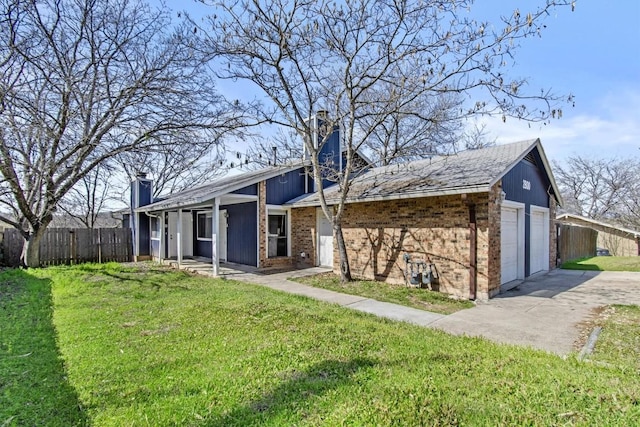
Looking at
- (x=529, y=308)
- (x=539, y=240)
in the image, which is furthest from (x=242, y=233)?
(x=539, y=240)

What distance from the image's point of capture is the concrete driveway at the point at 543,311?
5.23 m

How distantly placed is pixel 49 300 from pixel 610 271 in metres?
16.8

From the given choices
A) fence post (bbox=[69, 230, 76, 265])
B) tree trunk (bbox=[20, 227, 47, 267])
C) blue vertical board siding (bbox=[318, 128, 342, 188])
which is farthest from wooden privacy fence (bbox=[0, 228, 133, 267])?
blue vertical board siding (bbox=[318, 128, 342, 188])

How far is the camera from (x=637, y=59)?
9406mm

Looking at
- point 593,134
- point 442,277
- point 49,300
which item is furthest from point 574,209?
point 49,300

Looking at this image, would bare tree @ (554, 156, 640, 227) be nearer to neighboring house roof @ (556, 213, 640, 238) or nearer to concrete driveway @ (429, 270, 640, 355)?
neighboring house roof @ (556, 213, 640, 238)

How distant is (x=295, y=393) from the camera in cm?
330

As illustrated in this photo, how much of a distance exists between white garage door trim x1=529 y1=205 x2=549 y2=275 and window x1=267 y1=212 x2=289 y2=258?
28.2 feet

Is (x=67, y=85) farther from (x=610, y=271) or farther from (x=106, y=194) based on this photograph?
(x=106, y=194)

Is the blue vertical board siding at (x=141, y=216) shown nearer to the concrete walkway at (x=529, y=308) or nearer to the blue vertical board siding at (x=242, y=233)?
the blue vertical board siding at (x=242, y=233)

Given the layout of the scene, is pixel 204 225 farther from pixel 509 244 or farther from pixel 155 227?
pixel 509 244

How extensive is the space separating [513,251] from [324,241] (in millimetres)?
6139

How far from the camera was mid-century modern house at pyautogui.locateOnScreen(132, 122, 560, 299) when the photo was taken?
812cm

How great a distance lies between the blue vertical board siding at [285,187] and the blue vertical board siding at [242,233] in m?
0.78
